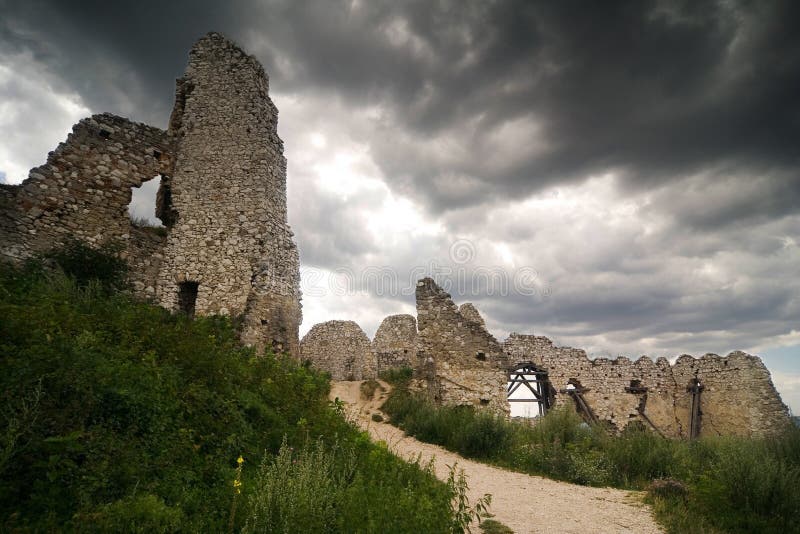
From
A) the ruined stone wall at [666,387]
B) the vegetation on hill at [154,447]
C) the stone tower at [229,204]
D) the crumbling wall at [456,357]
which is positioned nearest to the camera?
the vegetation on hill at [154,447]

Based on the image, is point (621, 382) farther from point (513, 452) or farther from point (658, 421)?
point (513, 452)

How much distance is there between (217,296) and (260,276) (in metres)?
1.21

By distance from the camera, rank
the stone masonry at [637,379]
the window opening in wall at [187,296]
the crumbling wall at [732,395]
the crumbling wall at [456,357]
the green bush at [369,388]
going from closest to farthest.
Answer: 1. the window opening in wall at [187,296]
2. the crumbling wall at [456,357]
3. the stone masonry at [637,379]
4. the green bush at [369,388]
5. the crumbling wall at [732,395]

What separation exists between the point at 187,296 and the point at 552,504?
9.83 m

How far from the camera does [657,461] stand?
28.8 ft

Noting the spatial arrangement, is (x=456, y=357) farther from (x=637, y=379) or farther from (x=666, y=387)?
(x=666, y=387)

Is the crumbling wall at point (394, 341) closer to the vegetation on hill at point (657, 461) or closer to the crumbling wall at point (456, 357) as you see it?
the crumbling wall at point (456, 357)

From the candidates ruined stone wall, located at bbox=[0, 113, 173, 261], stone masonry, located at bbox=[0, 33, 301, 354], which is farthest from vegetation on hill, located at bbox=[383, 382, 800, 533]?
ruined stone wall, located at bbox=[0, 113, 173, 261]

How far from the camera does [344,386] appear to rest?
54.1ft

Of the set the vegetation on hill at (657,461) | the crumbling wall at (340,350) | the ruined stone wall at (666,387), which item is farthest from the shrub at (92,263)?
the ruined stone wall at (666,387)

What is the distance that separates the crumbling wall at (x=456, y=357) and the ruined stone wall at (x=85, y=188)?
9364 mm

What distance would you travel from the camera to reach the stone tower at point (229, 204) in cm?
1060

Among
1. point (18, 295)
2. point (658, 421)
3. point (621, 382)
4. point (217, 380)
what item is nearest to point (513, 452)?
point (217, 380)

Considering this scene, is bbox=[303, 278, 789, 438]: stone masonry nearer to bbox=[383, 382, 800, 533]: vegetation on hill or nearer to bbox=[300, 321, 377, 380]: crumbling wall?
bbox=[383, 382, 800, 533]: vegetation on hill
